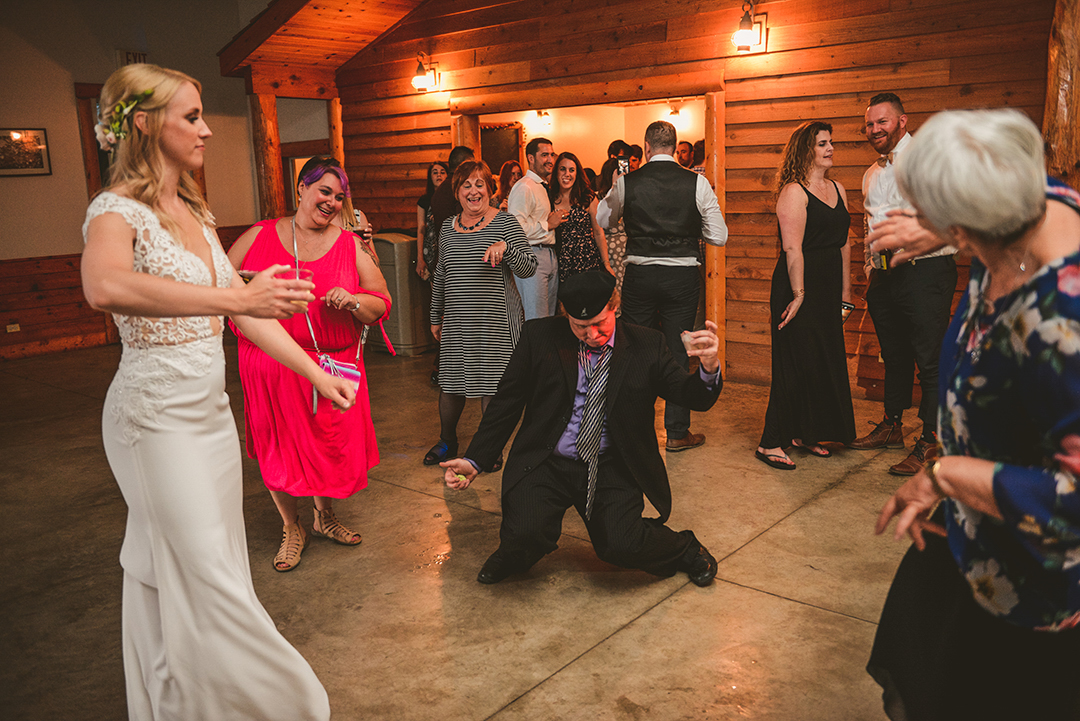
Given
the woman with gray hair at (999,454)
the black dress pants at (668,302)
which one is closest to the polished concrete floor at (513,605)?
the black dress pants at (668,302)

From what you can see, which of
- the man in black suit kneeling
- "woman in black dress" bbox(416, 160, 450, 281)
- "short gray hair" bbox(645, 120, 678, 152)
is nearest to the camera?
the man in black suit kneeling

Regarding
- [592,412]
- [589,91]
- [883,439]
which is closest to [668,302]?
[883,439]

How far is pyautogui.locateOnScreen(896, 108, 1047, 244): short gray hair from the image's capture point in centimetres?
114

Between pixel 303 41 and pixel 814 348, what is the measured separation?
20.6 feet

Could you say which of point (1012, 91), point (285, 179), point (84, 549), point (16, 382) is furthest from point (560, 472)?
point (285, 179)

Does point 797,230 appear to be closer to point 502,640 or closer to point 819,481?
point 819,481

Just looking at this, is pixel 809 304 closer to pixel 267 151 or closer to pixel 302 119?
pixel 267 151

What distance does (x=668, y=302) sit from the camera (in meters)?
4.49

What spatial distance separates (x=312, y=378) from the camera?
203 cm

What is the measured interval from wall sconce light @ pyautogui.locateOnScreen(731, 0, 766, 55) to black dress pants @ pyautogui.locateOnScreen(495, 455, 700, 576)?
12.7ft

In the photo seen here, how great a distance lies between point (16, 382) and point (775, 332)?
259 inches

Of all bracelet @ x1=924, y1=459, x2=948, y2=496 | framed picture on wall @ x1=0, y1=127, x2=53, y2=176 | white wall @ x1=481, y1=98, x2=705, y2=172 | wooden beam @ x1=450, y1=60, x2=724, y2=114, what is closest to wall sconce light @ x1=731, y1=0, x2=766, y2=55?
wooden beam @ x1=450, y1=60, x2=724, y2=114

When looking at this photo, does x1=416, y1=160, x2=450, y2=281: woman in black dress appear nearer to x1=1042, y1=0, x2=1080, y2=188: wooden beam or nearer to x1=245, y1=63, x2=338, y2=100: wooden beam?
x1=245, y1=63, x2=338, y2=100: wooden beam

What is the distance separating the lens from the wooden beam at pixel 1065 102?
367 centimetres
